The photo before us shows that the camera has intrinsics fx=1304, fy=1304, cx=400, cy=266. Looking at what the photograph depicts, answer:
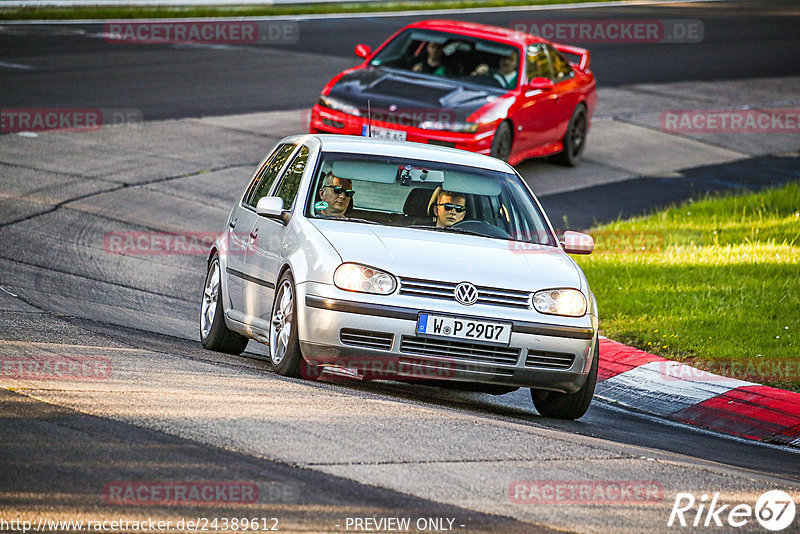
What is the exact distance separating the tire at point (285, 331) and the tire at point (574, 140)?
36.3ft

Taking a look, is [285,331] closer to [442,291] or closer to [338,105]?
[442,291]

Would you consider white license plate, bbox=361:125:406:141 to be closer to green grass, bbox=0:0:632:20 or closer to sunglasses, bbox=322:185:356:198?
sunglasses, bbox=322:185:356:198

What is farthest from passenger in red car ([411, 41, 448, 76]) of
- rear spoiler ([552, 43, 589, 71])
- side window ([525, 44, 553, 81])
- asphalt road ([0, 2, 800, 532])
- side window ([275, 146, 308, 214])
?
side window ([275, 146, 308, 214])

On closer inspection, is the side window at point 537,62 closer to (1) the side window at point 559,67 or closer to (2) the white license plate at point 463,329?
(1) the side window at point 559,67

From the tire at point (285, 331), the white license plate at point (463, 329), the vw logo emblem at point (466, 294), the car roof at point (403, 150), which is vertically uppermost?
the car roof at point (403, 150)

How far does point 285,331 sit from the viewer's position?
781cm

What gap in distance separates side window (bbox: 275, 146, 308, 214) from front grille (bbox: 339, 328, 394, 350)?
1454mm

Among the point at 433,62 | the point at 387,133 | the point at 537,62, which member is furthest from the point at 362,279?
the point at 537,62

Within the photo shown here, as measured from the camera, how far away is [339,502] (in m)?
5.25

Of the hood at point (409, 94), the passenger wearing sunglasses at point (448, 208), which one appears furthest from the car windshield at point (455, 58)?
the passenger wearing sunglasses at point (448, 208)

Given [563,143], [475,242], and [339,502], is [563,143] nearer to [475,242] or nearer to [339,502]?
[475,242]

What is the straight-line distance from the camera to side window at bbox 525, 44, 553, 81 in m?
17.0

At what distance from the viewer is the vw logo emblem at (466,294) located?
7371 millimetres

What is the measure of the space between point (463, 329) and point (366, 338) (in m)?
0.55
